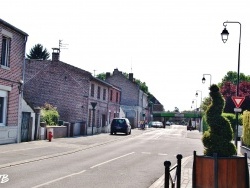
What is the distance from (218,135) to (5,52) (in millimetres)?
16228

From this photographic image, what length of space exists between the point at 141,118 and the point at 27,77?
1653 inches

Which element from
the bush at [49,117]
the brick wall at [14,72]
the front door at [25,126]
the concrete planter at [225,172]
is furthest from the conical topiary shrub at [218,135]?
the bush at [49,117]

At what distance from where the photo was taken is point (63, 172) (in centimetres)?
1270

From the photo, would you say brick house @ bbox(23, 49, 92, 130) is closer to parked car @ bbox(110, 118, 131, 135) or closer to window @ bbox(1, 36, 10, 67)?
parked car @ bbox(110, 118, 131, 135)

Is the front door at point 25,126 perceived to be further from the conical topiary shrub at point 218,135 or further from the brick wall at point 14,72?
the conical topiary shrub at point 218,135

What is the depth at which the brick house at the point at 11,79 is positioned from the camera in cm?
2162

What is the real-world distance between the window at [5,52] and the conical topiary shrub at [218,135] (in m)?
15.5

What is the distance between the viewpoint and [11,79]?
22625 mm

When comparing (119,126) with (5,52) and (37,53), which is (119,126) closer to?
(5,52)

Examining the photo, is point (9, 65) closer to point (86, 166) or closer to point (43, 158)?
point (43, 158)

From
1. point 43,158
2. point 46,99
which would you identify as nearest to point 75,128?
point 46,99

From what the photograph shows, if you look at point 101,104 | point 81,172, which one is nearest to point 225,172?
point 81,172

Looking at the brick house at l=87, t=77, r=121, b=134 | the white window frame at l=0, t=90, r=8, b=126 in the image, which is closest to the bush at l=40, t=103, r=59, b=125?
the brick house at l=87, t=77, r=121, b=134

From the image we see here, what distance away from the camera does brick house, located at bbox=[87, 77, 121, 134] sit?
41.1 m
